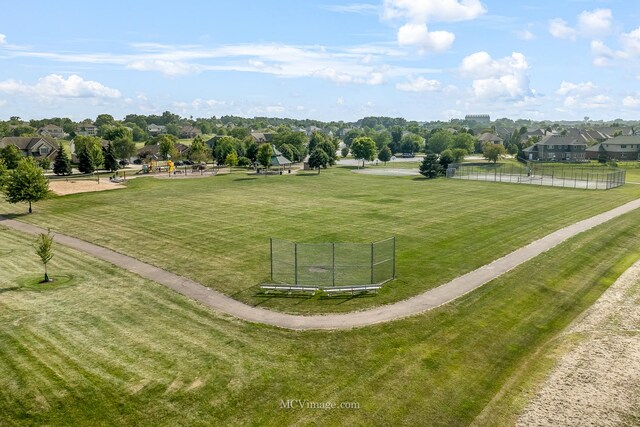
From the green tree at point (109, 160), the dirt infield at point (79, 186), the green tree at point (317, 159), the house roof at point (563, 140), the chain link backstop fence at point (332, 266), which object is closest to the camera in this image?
the chain link backstop fence at point (332, 266)

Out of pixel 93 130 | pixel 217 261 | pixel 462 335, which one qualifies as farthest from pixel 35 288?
pixel 93 130

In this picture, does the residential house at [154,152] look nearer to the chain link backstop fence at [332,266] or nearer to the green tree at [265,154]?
the green tree at [265,154]

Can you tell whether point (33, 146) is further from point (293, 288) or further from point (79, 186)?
point (293, 288)

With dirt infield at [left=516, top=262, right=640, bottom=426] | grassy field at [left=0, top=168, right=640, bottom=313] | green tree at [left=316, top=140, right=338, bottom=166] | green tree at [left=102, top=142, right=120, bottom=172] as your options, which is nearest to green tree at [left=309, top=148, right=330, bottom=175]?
green tree at [left=316, top=140, right=338, bottom=166]

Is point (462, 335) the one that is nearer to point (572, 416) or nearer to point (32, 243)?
point (572, 416)

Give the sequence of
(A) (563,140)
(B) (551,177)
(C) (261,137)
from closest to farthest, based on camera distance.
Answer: (B) (551,177) → (A) (563,140) → (C) (261,137)

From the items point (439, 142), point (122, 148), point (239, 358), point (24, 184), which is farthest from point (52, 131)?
point (239, 358)

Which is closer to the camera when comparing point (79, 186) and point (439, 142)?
point (79, 186)

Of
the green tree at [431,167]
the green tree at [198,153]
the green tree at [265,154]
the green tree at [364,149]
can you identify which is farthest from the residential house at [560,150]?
the green tree at [198,153]
